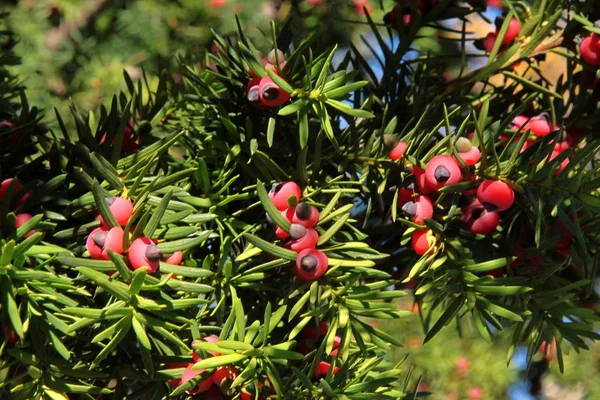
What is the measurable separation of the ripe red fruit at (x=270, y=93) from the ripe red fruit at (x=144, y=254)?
0.38 feet

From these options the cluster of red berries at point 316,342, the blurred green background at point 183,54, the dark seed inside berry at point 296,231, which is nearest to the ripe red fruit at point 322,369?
the cluster of red berries at point 316,342

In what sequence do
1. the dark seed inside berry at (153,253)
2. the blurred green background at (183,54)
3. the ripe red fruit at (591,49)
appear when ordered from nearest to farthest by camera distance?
the dark seed inside berry at (153,253), the ripe red fruit at (591,49), the blurred green background at (183,54)

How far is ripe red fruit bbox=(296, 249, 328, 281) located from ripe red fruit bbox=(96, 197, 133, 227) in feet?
0.33

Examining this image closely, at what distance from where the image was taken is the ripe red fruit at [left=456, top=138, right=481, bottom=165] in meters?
0.46

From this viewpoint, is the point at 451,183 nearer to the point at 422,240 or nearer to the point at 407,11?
the point at 422,240

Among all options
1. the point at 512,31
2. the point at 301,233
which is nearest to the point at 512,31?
the point at 512,31

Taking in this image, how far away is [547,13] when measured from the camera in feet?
1.88

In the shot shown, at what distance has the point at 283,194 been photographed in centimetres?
45

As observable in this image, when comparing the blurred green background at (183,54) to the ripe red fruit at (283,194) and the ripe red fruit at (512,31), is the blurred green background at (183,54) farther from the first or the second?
the ripe red fruit at (283,194)

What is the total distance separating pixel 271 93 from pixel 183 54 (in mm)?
1112

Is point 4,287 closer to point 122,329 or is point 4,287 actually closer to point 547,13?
point 122,329

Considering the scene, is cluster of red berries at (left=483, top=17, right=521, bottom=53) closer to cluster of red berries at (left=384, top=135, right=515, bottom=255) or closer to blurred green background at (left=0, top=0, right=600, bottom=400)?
cluster of red berries at (left=384, top=135, right=515, bottom=255)

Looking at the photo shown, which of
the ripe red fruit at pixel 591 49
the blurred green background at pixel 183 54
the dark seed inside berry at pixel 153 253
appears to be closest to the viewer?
the dark seed inside berry at pixel 153 253

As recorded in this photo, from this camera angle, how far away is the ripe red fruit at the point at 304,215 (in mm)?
437
